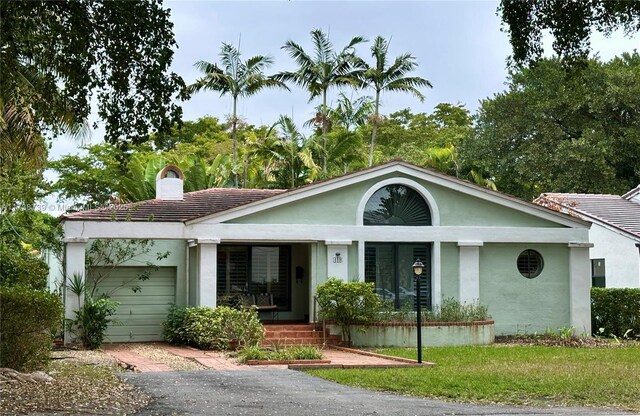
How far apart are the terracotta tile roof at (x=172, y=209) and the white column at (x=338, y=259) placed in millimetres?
2218

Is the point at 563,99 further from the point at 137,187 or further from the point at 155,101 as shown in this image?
the point at 155,101

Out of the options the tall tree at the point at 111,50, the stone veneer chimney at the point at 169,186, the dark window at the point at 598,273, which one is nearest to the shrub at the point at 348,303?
the stone veneer chimney at the point at 169,186

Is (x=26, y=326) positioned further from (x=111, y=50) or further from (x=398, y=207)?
(x=398, y=207)

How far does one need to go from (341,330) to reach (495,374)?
7721 mm

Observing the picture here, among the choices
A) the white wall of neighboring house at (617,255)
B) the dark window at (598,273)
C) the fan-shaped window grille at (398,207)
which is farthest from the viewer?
the dark window at (598,273)

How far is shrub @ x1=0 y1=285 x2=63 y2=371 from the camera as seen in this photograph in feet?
48.7

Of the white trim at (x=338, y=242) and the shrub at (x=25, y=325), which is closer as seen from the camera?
the shrub at (x=25, y=325)

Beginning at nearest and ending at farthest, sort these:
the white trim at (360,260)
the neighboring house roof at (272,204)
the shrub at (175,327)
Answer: the shrub at (175,327) < the neighboring house roof at (272,204) < the white trim at (360,260)

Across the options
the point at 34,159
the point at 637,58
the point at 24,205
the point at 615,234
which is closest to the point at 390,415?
the point at 34,159

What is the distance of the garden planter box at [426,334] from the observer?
23172 millimetres

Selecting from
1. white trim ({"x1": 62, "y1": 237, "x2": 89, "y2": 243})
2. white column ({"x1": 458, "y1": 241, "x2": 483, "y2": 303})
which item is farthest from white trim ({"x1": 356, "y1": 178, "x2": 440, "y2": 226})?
white trim ({"x1": 62, "y1": 237, "x2": 89, "y2": 243})

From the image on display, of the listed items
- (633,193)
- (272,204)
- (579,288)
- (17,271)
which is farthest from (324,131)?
(17,271)

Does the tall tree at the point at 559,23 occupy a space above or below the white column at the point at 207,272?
above

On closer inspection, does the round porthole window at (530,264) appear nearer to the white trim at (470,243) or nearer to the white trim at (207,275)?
the white trim at (470,243)
